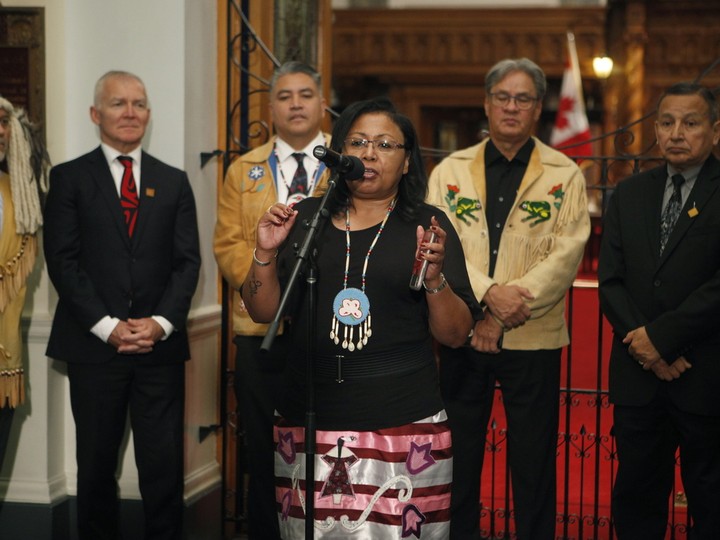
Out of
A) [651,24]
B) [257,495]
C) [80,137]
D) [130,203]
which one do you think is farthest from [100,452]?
[651,24]

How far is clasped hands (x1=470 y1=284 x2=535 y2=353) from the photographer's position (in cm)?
334

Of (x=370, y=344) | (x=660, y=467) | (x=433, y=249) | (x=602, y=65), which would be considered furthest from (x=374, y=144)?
(x=602, y=65)

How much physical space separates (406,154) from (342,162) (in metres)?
0.38

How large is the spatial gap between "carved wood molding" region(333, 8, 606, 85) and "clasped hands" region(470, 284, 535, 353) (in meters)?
8.63

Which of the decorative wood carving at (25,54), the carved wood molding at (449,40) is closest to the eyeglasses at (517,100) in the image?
the decorative wood carving at (25,54)

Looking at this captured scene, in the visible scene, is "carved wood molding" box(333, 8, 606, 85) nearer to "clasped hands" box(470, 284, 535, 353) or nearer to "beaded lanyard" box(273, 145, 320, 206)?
"beaded lanyard" box(273, 145, 320, 206)

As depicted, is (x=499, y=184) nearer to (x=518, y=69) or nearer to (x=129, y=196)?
(x=518, y=69)

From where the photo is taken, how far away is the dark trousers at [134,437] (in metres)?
3.49

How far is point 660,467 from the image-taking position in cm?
334

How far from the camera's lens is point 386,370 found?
8.20 feet

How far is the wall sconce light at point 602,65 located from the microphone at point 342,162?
365 inches

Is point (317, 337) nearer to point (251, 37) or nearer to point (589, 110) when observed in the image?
point (251, 37)

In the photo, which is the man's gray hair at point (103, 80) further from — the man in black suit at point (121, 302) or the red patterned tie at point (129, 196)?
the red patterned tie at point (129, 196)

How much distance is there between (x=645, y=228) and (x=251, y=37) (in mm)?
1960
